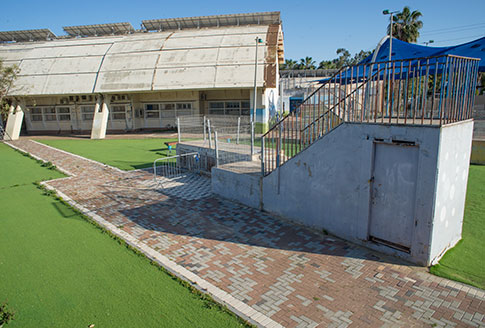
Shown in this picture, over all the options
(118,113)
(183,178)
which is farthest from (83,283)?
(118,113)

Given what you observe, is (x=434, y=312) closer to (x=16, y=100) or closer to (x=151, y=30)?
(x=16, y=100)

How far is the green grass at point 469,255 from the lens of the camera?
5145 mm

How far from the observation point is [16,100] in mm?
27141

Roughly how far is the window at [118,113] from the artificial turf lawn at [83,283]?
23.2 m

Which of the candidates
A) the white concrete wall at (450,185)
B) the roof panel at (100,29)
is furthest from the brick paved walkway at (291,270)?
the roof panel at (100,29)

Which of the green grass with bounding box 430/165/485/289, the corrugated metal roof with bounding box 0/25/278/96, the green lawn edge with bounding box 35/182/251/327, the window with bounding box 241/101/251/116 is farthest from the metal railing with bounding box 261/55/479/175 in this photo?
the window with bounding box 241/101/251/116

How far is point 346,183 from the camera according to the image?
633cm

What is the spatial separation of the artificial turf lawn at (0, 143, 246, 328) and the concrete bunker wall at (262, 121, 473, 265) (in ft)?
10.6

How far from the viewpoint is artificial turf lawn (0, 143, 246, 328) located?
14.3 ft

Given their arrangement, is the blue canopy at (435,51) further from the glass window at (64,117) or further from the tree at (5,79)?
the glass window at (64,117)

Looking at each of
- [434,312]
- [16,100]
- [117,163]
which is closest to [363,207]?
[434,312]

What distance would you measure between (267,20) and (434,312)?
30554mm

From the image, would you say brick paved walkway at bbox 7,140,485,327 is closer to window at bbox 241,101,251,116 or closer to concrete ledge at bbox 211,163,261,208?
concrete ledge at bbox 211,163,261,208

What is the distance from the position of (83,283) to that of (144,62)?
24557 millimetres
